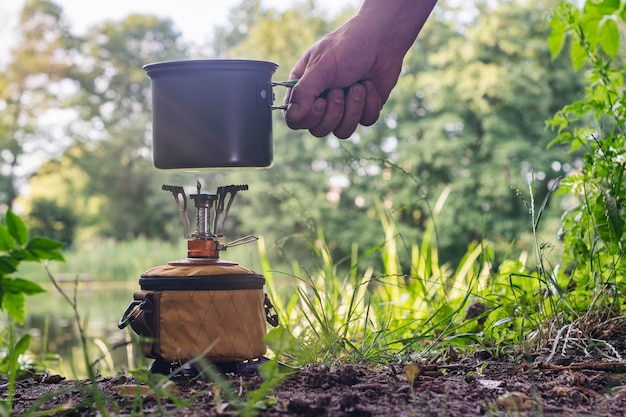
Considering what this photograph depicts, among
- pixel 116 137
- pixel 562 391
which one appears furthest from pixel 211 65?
pixel 116 137

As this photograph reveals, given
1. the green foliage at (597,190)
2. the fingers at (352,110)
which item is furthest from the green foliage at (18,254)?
the green foliage at (597,190)

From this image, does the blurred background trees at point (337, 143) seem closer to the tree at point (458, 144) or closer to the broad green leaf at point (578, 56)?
the tree at point (458, 144)

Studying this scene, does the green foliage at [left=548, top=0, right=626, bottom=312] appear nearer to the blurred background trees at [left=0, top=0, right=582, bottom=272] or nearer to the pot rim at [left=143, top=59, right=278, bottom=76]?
the pot rim at [left=143, top=59, right=278, bottom=76]

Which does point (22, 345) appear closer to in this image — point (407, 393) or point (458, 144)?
point (407, 393)

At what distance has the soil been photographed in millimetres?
1519

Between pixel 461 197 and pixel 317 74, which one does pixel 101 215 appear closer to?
pixel 461 197

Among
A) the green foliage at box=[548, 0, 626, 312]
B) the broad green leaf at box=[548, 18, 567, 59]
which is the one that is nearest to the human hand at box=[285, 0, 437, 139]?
the green foliage at box=[548, 0, 626, 312]

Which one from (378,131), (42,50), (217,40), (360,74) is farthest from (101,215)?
(360,74)

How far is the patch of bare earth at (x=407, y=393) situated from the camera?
152 centimetres

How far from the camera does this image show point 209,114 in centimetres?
199

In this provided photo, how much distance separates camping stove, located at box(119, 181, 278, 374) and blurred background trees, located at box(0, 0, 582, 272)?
37.3ft

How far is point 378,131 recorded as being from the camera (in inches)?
891

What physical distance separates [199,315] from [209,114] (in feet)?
1.87

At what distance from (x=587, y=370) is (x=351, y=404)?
753 millimetres
